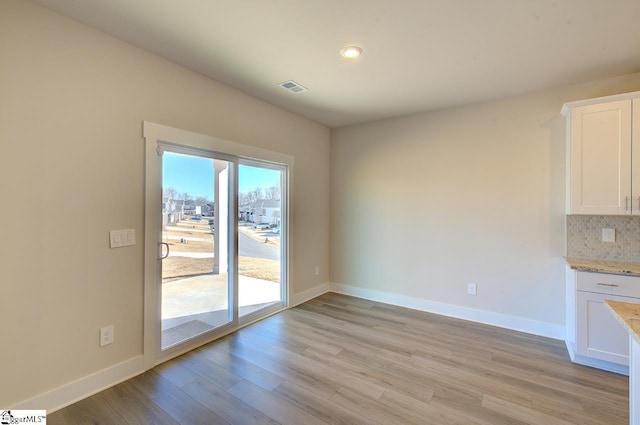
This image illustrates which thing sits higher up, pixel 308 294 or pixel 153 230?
pixel 153 230

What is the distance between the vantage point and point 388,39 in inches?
Answer: 86.7

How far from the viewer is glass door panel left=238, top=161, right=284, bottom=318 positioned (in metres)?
3.37

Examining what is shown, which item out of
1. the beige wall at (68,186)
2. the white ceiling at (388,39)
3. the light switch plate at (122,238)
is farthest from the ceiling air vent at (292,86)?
the light switch plate at (122,238)

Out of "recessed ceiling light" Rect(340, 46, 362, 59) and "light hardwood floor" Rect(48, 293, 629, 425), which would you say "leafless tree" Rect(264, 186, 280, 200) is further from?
"recessed ceiling light" Rect(340, 46, 362, 59)

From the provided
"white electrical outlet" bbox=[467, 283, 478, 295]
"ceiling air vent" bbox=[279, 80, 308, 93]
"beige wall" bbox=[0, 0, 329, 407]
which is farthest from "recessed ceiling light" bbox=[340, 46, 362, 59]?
"white electrical outlet" bbox=[467, 283, 478, 295]

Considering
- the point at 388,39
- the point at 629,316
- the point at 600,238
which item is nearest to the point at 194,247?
the point at 388,39

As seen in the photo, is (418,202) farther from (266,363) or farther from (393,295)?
(266,363)

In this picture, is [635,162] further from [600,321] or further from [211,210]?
[211,210]

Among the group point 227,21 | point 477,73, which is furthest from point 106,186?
point 477,73

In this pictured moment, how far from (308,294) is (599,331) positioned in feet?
10.5

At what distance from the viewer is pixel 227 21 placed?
202cm

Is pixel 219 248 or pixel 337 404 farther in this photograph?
pixel 219 248

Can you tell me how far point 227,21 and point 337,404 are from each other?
2857 millimetres

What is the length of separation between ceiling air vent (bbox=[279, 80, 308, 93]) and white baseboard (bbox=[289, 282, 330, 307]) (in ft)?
8.89
